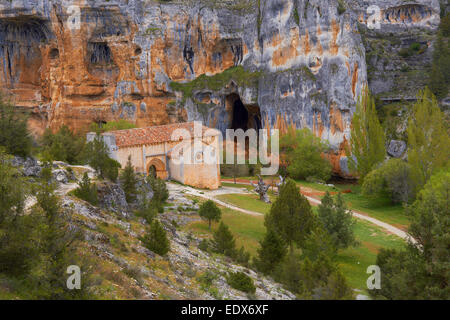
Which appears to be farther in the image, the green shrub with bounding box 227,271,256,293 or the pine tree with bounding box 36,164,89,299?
the green shrub with bounding box 227,271,256,293

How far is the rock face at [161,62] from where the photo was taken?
171 ft

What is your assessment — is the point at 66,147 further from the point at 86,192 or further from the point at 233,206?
the point at 86,192

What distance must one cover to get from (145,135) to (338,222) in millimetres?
21501

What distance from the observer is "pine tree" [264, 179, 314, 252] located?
2041 centimetres

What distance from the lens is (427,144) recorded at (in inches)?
1304

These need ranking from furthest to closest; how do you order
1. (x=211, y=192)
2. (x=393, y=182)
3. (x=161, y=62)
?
(x=161, y=62) → (x=211, y=192) → (x=393, y=182)

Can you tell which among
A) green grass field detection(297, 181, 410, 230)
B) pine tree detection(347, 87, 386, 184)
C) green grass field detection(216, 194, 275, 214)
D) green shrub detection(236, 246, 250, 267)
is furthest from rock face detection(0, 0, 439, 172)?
green shrub detection(236, 246, 250, 267)

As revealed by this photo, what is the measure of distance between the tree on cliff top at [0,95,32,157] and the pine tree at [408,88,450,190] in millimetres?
28429

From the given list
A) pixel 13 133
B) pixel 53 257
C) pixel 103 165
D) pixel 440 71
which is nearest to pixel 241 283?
pixel 53 257

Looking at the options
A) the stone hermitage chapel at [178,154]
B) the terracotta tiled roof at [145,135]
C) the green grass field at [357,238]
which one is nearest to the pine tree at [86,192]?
the green grass field at [357,238]

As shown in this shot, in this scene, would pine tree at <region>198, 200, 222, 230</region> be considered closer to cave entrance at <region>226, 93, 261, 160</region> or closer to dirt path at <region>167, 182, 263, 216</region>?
dirt path at <region>167, 182, 263, 216</region>

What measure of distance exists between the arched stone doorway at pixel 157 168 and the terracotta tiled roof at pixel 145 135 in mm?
1856
